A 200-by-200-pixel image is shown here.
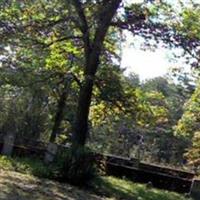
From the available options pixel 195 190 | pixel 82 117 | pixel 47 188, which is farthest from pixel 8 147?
pixel 47 188

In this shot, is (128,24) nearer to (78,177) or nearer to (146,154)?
(78,177)

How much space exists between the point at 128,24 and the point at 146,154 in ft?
179

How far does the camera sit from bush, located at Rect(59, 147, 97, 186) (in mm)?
16530

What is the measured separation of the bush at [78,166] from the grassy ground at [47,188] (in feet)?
1.14

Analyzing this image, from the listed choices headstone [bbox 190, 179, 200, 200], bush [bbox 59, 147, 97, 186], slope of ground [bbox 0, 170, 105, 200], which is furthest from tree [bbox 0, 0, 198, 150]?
headstone [bbox 190, 179, 200, 200]

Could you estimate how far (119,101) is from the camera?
2161 centimetres

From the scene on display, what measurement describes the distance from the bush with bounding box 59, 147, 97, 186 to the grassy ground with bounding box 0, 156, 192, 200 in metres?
0.35

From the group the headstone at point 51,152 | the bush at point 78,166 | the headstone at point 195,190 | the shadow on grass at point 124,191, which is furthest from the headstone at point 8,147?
the headstone at point 195,190

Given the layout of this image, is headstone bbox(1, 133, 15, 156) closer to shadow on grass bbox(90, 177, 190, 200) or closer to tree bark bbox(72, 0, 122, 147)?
tree bark bbox(72, 0, 122, 147)

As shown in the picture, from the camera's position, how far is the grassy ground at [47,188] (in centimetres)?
1280

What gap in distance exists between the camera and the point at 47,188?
14.3m

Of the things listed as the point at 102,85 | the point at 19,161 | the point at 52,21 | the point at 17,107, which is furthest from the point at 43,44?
the point at 17,107

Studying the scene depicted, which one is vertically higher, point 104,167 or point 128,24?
point 128,24

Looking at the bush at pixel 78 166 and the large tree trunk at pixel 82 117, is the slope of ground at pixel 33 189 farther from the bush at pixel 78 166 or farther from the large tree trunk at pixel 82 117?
the large tree trunk at pixel 82 117
